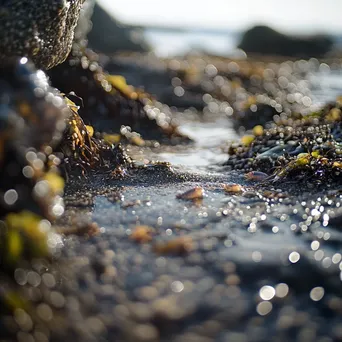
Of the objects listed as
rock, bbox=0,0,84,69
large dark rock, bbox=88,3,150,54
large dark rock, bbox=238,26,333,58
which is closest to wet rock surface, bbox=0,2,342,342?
rock, bbox=0,0,84,69

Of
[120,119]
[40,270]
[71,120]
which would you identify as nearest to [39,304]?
[40,270]

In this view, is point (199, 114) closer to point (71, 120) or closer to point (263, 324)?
point (71, 120)

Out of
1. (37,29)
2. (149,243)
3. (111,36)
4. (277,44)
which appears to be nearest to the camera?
(149,243)

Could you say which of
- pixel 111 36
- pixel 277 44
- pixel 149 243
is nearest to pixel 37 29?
pixel 149 243

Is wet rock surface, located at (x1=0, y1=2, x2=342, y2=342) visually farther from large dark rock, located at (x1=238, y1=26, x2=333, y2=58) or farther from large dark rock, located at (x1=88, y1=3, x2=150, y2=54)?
large dark rock, located at (x1=238, y1=26, x2=333, y2=58)

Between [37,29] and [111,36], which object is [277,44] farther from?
[37,29]

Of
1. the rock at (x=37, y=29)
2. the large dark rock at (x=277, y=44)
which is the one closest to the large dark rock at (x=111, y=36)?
the rock at (x=37, y=29)
